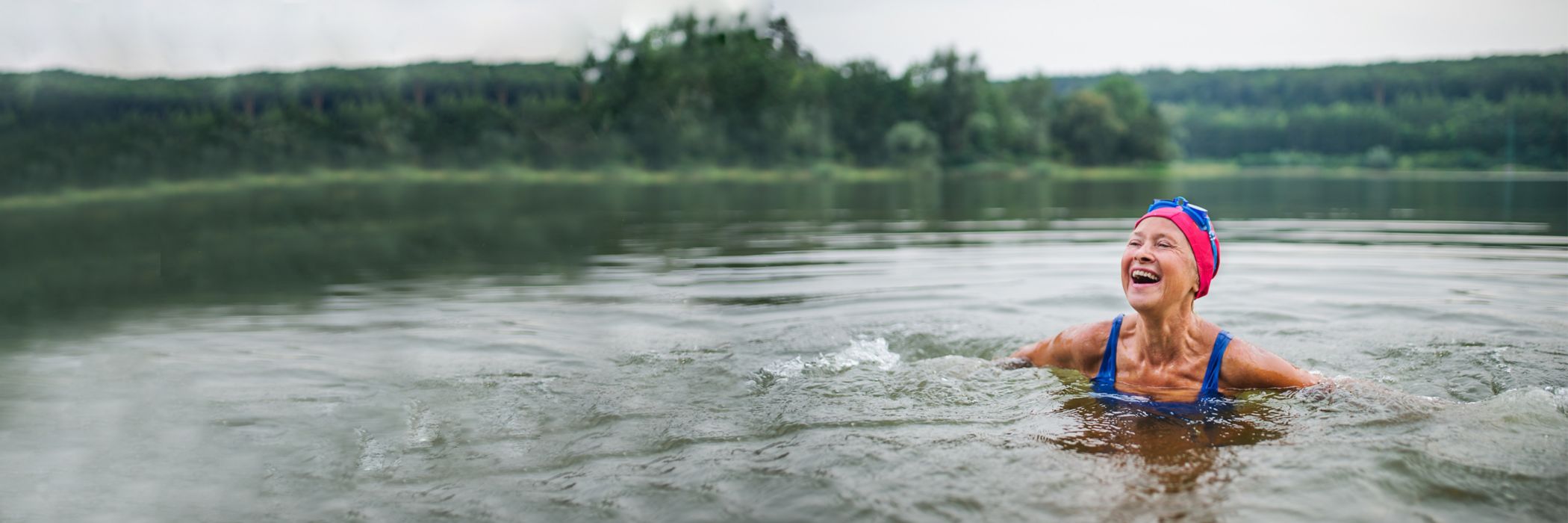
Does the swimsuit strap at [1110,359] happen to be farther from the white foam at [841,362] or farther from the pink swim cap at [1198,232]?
the white foam at [841,362]

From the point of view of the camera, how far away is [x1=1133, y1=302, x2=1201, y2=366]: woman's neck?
16.0 feet

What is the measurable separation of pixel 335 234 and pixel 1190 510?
19.7 metres

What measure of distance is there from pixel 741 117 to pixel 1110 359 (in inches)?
3023

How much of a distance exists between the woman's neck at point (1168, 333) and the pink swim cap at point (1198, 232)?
0.17 m

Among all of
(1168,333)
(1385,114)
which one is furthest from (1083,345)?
(1385,114)

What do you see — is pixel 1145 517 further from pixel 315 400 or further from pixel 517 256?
pixel 517 256

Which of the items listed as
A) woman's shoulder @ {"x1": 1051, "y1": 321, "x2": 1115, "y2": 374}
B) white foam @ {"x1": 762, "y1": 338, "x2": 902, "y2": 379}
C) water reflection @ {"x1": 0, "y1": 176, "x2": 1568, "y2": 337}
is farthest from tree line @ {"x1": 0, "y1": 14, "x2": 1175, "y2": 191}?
woman's shoulder @ {"x1": 1051, "y1": 321, "x2": 1115, "y2": 374}

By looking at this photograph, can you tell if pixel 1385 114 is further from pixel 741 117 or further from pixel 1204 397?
pixel 1204 397

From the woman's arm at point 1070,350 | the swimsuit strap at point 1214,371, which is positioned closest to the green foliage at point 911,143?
the woman's arm at point 1070,350

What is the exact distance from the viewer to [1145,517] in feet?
11.3

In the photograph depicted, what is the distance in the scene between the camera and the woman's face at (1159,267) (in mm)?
4680

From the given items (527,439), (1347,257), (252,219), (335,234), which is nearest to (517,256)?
(335,234)

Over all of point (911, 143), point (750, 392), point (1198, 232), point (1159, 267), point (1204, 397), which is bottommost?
point (750, 392)

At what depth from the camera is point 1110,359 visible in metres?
5.35
